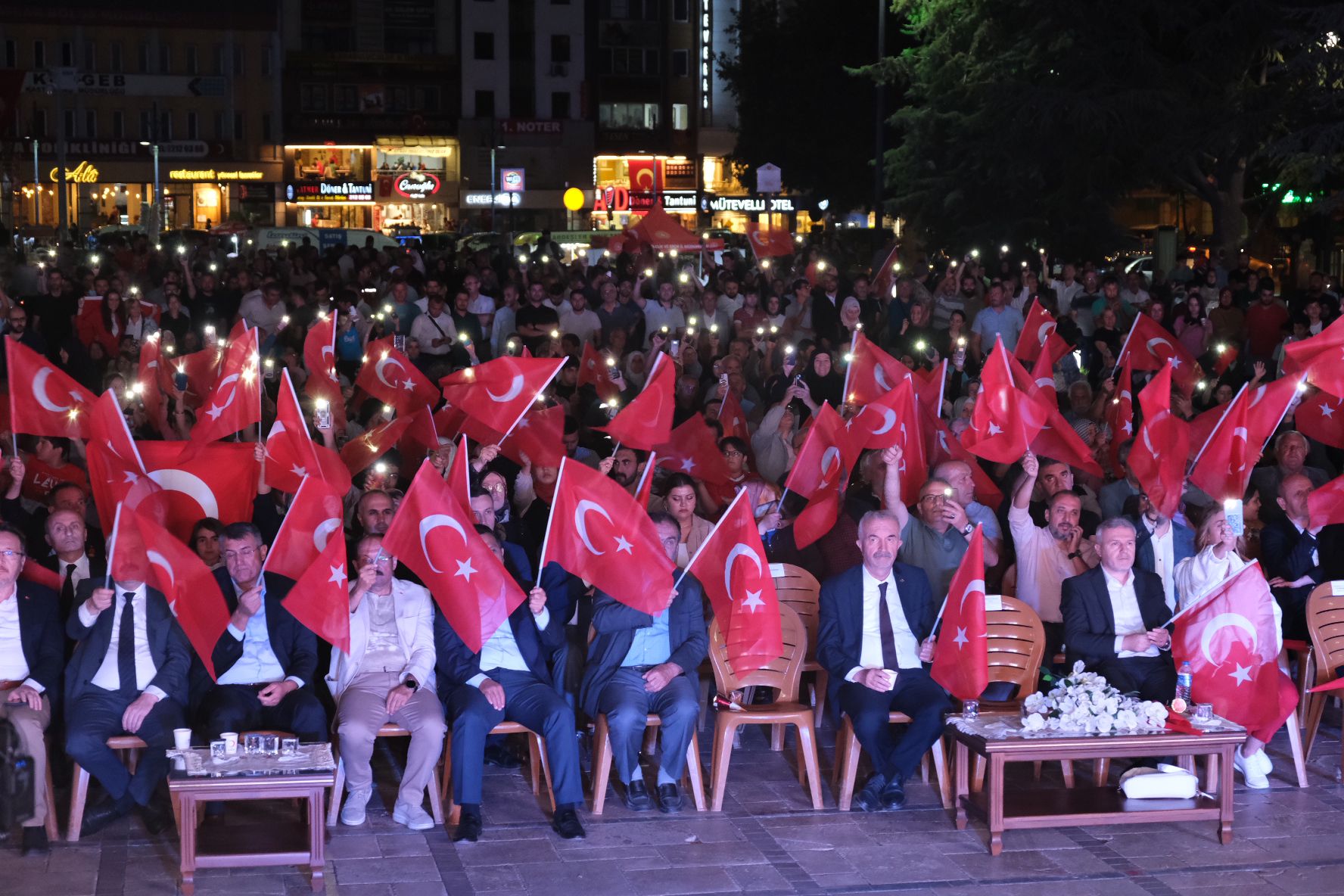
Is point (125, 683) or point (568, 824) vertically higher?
point (125, 683)

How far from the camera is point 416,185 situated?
63938mm

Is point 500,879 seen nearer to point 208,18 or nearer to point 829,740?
point 829,740

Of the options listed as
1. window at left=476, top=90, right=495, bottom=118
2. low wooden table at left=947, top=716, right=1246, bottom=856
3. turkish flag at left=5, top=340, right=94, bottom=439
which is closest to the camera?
low wooden table at left=947, top=716, right=1246, bottom=856

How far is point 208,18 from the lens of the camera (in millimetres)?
67438

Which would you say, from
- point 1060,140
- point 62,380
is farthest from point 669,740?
point 1060,140

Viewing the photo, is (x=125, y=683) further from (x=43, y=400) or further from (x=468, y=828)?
(x=43, y=400)

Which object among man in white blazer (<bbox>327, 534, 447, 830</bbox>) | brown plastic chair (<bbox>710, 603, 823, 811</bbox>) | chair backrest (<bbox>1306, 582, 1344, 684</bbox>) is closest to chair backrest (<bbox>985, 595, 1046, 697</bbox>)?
brown plastic chair (<bbox>710, 603, 823, 811</bbox>)

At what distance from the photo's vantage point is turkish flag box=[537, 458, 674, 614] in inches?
344

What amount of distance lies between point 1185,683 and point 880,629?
4.96ft

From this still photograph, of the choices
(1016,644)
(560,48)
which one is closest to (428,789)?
(1016,644)

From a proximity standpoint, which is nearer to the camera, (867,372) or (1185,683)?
(1185,683)

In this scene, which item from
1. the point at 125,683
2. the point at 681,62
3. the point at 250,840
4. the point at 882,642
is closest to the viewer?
the point at 250,840

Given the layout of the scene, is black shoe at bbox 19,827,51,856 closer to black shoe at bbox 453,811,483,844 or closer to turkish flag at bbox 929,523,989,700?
black shoe at bbox 453,811,483,844

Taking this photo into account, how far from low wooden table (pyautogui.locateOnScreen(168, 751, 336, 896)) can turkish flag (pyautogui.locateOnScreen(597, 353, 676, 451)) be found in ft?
13.1
